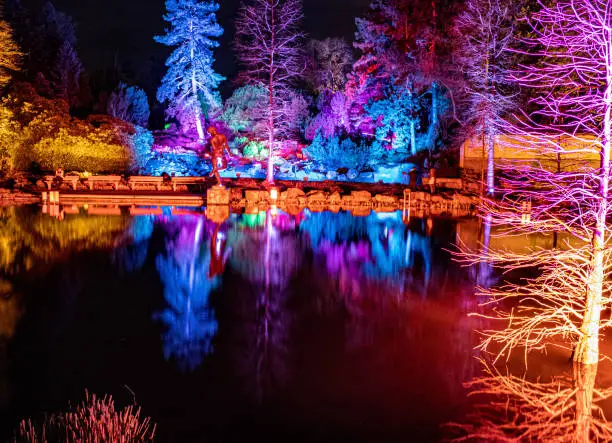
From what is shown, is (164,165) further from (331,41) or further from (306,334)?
→ (306,334)

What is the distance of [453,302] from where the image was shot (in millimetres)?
8266

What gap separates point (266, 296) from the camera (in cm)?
830

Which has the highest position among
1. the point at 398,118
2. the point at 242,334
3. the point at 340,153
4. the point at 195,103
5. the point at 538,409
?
the point at 195,103

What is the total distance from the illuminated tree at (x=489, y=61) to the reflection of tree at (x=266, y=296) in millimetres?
11420

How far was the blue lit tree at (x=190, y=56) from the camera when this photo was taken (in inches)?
1329

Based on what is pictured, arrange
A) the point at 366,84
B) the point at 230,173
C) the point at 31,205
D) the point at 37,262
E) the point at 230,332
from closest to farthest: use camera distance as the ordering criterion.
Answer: the point at 230,332 < the point at 37,262 < the point at 31,205 < the point at 230,173 < the point at 366,84

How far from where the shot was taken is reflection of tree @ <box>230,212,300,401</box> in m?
5.66

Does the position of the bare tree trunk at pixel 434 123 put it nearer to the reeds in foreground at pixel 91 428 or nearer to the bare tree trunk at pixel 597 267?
the bare tree trunk at pixel 597 267

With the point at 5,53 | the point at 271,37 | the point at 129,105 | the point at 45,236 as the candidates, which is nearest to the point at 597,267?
the point at 45,236

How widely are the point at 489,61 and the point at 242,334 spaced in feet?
65.0

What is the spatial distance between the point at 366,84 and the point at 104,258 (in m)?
24.8

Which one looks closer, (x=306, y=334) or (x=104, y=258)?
(x=306, y=334)

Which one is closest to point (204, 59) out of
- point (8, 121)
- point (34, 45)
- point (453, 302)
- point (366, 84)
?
point (366, 84)

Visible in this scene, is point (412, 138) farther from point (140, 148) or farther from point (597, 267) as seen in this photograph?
point (597, 267)
